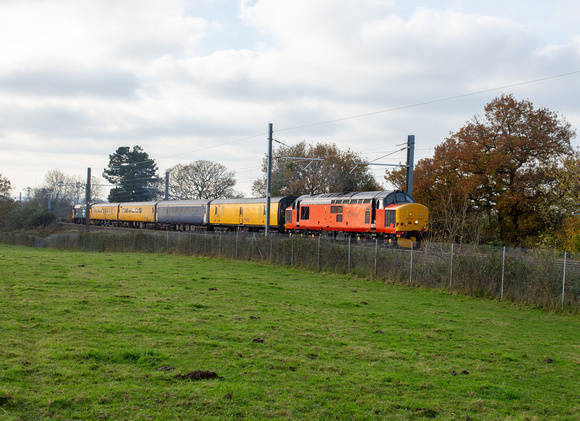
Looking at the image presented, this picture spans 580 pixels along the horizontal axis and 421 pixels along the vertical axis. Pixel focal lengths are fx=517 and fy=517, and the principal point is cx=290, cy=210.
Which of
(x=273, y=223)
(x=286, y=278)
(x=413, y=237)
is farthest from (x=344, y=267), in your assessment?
(x=273, y=223)

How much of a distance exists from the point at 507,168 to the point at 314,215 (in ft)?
50.4

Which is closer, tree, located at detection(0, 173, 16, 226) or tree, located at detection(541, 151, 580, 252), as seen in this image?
tree, located at detection(541, 151, 580, 252)

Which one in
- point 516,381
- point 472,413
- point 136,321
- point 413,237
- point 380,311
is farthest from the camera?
point 413,237

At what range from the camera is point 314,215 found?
3650 cm

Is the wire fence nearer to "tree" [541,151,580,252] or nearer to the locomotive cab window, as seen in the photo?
the locomotive cab window

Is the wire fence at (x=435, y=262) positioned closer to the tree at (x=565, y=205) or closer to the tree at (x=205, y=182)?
the tree at (x=565, y=205)

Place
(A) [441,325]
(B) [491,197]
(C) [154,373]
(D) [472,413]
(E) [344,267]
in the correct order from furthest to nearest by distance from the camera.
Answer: (B) [491,197] → (E) [344,267] → (A) [441,325] → (C) [154,373] → (D) [472,413]

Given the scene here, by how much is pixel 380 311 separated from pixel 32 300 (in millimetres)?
8601

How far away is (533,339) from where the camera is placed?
37.8 ft

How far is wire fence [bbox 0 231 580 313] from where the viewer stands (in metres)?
15.6

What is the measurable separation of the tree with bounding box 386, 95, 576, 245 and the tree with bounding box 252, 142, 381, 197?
613 inches

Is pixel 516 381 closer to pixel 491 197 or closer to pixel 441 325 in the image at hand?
pixel 441 325

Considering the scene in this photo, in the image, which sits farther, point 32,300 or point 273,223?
point 273,223

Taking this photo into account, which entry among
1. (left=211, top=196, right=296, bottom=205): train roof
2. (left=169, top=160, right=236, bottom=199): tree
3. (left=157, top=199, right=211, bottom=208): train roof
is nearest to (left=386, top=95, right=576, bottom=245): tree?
(left=211, top=196, right=296, bottom=205): train roof
